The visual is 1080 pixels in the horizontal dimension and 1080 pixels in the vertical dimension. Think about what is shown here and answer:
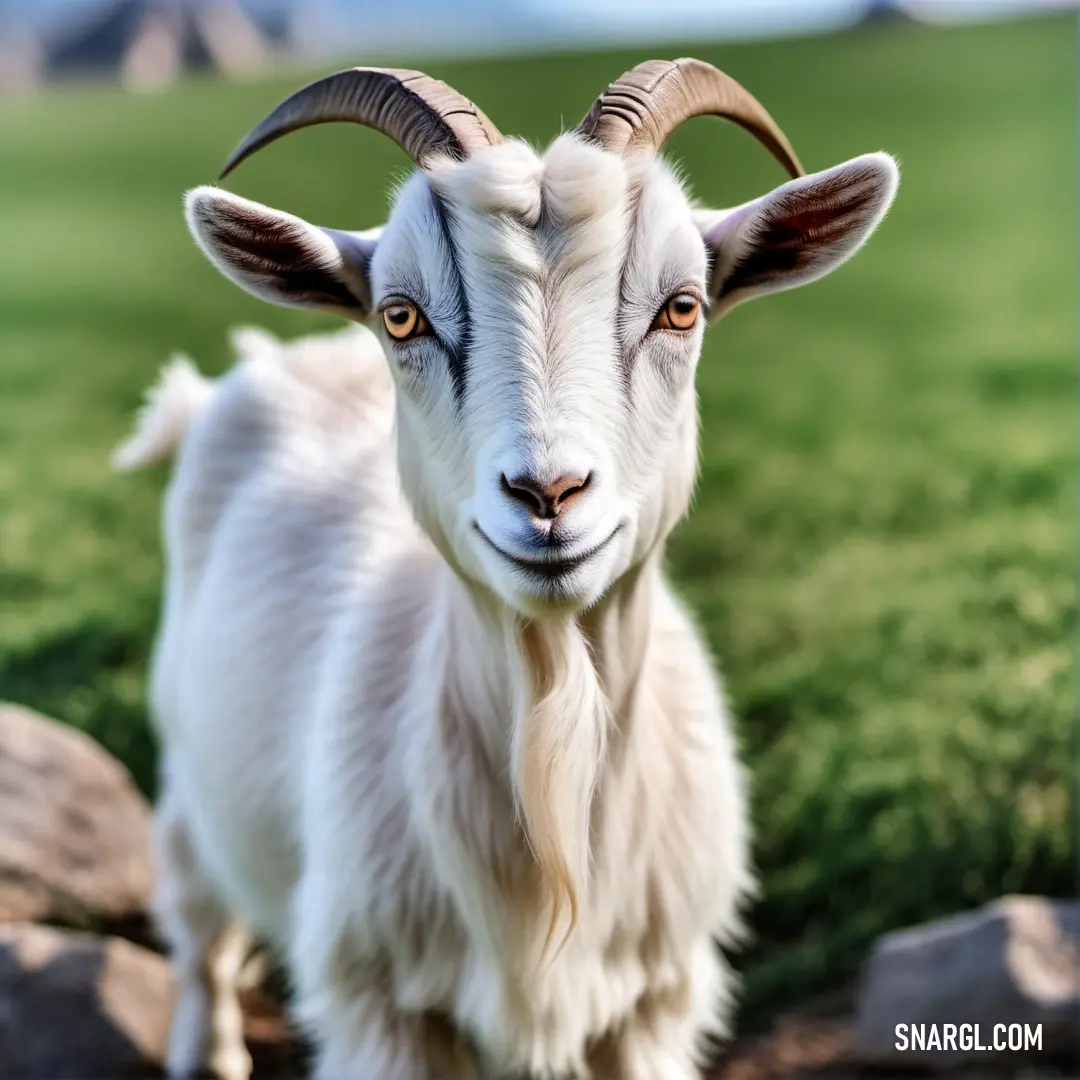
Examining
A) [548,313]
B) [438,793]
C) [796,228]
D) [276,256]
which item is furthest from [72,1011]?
[796,228]

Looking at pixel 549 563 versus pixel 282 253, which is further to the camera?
pixel 282 253

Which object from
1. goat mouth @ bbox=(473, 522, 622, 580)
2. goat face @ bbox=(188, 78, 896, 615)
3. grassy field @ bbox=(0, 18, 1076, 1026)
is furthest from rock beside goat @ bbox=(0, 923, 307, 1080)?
goat mouth @ bbox=(473, 522, 622, 580)

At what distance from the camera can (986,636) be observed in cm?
439

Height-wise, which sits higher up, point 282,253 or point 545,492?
point 282,253

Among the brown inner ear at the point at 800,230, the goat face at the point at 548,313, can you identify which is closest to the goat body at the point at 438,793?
the goat face at the point at 548,313

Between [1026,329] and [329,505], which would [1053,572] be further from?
[329,505]

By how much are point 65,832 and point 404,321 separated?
210 centimetres

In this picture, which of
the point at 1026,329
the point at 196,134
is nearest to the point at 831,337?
the point at 1026,329

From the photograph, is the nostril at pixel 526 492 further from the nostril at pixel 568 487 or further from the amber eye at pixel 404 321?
the amber eye at pixel 404 321

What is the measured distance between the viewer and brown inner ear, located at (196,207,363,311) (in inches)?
76.7

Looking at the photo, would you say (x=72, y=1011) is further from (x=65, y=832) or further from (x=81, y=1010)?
(x=65, y=832)

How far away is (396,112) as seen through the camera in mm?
1894

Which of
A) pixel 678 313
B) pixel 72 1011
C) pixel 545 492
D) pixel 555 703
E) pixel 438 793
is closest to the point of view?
pixel 545 492

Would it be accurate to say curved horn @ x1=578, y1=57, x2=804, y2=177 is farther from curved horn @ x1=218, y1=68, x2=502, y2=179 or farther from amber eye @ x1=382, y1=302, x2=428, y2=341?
amber eye @ x1=382, y1=302, x2=428, y2=341
